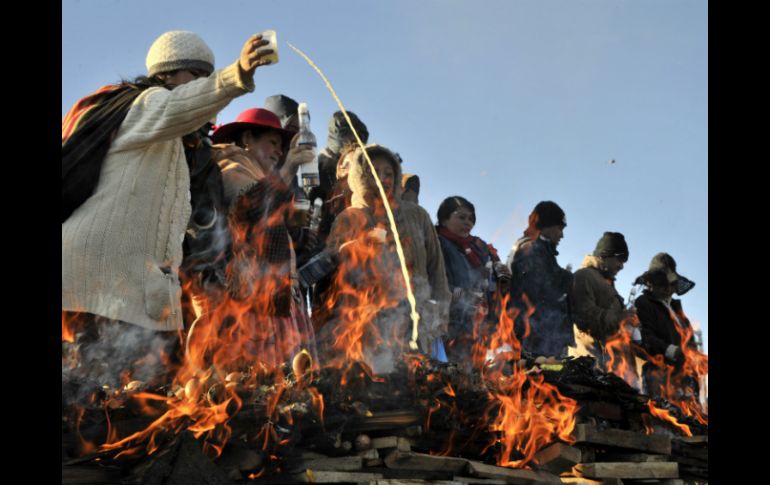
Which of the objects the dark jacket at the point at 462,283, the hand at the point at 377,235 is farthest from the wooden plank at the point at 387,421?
the dark jacket at the point at 462,283

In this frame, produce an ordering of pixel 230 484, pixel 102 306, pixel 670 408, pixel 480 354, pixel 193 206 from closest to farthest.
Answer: pixel 230 484
pixel 102 306
pixel 193 206
pixel 670 408
pixel 480 354

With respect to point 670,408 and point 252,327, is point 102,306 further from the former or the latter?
point 670,408

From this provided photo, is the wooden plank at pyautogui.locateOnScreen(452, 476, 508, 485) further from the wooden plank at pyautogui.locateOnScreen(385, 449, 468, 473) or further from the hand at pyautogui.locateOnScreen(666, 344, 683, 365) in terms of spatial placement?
the hand at pyautogui.locateOnScreen(666, 344, 683, 365)

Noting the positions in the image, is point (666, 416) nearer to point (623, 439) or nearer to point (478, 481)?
point (623, 439)

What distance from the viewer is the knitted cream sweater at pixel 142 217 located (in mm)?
5508

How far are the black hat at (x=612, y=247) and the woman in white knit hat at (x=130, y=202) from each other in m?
6.70

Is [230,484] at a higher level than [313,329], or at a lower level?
lower

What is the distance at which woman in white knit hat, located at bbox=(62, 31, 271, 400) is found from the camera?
552 cm

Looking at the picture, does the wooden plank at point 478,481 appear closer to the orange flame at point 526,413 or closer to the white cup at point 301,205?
the orange flame at point 526,413

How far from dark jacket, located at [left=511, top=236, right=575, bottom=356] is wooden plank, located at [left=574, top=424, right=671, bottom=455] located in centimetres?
285

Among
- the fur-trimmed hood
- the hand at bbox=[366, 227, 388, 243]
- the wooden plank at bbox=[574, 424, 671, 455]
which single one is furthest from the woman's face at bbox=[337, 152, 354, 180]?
the wooden plank at bbox=[574, 424, 671, 455]

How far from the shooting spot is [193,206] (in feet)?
21.9

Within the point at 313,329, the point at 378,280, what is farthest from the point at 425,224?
the point at 313,329
